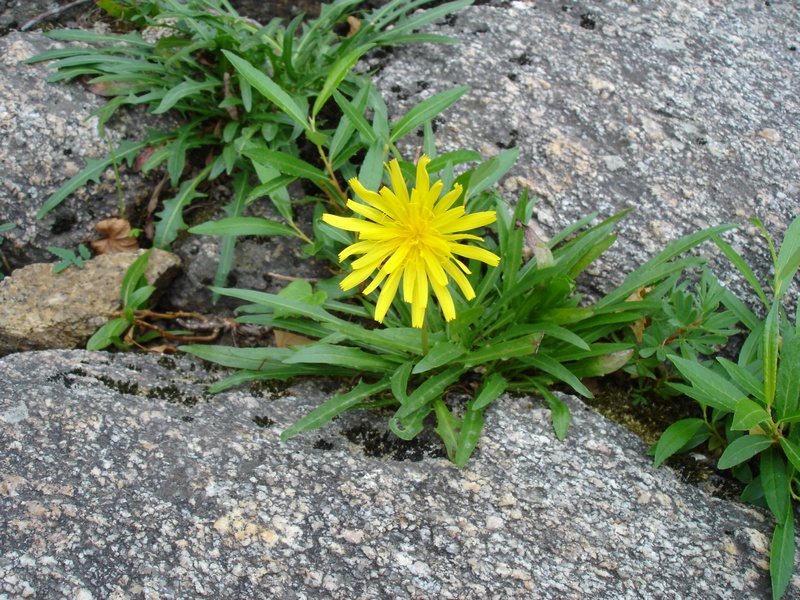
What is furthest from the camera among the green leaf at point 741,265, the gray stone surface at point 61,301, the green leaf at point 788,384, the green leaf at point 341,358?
the gray stone surface at point 61,301

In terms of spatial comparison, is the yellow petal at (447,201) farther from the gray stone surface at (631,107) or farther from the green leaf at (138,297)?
the green leaf at (138,297)

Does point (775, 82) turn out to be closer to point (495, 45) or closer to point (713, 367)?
point (495, 45)

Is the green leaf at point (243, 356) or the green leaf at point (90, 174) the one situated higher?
the green leaf at point (90, 174)

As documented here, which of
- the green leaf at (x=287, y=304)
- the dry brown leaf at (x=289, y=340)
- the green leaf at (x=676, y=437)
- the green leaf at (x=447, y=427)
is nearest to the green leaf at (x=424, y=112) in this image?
the green leaf at (x=287, y=304)

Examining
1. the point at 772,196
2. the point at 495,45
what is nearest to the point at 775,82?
the point at 772,196

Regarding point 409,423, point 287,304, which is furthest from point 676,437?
point 287,304

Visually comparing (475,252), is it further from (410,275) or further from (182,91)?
(182,91)

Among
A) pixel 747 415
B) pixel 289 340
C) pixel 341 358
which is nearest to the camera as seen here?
pixel 747 415
